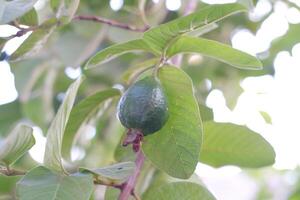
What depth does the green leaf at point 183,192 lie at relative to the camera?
2.74 ft

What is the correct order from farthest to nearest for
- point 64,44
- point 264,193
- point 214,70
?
point 264,193 → point 214,70 → point 64,44

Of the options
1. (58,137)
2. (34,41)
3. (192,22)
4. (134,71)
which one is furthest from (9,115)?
(192,22)

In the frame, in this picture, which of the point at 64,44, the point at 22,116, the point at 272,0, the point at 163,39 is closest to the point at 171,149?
the point at 163,39

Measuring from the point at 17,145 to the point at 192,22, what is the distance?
284mm

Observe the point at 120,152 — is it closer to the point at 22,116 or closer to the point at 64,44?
the point at 64,44

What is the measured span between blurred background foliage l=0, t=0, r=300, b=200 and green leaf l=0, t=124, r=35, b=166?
0.53 m

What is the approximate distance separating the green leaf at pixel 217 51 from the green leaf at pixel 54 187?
8.4 inches

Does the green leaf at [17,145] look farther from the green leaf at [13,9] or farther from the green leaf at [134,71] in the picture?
the green leaf at [134,71]

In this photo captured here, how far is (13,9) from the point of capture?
2.67 ft

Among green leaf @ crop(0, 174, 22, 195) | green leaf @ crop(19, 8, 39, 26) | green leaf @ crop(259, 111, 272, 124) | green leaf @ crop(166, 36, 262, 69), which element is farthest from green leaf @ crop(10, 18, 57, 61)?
green leaf @ crop(259, 111, 272, 124)

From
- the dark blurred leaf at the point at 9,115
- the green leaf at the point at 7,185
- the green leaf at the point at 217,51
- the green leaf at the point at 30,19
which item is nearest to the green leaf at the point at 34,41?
the green leaf at the point at 30,19

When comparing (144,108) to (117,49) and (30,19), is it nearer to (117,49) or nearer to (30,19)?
(117,49)

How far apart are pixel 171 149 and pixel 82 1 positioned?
77 centimetres

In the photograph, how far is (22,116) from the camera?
67.4 inches
